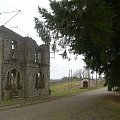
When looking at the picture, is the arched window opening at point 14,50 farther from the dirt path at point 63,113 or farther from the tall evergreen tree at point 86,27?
the tall evergreen tree at point 86,27

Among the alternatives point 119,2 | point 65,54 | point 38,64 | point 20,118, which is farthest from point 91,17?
point 38,64

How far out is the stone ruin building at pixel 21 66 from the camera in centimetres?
4509

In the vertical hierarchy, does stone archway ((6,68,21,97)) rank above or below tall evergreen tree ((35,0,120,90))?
below

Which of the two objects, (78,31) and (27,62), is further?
(27,62)

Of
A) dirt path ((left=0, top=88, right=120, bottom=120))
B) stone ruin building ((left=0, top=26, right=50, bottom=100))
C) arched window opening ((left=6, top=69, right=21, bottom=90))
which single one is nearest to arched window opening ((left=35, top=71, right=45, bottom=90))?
stone ruin building ((left=0, top=26, right=50, bottom=100))

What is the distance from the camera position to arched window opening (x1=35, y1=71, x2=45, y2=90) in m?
56.4

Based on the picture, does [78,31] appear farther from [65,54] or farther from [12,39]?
[12,39]

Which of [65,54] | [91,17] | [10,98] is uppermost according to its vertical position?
[91,17]

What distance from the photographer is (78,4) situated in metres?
18.7

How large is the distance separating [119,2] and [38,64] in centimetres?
3642

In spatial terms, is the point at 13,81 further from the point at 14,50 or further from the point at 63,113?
the point at 63,113

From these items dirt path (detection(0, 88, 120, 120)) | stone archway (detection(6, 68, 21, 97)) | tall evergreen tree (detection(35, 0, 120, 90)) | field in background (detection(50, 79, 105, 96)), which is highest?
tall evergreen tree (detection(35, 0, 120, 90))

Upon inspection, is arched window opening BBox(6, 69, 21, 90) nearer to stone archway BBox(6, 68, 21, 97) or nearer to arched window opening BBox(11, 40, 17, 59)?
stone archway BBox(6, 68, 21, 97)

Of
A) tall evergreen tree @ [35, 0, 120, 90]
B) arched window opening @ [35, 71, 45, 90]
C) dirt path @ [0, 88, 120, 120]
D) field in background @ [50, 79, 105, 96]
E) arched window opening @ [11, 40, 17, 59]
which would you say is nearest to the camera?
tall evergreen tree @ [35, 0, 120, 90]
